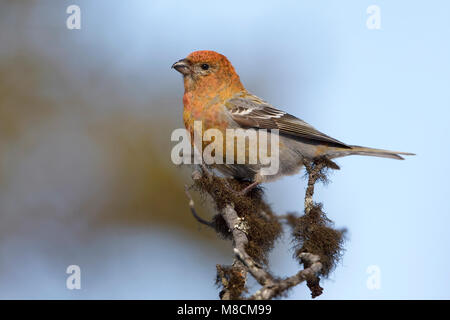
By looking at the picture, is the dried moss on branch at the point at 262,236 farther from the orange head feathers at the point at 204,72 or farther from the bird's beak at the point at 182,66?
the bird's beak at the point at 182,66

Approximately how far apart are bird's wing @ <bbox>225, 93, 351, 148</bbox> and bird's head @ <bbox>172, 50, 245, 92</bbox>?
360 millimetres

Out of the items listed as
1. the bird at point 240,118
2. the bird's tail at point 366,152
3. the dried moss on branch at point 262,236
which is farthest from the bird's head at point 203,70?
the bird's tail at point 366,152

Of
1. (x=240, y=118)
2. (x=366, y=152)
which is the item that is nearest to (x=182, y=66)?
(x=240, y=118)

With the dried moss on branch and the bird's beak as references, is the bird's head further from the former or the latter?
the dried moss on branch

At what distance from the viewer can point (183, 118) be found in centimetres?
688

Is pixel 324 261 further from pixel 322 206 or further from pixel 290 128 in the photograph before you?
pixel 290 128

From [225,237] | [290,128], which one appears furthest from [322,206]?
[290,128]

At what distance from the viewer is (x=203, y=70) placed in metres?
6.95

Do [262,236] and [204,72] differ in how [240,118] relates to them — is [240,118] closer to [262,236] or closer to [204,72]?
[204,72]

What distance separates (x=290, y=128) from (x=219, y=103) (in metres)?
1.09

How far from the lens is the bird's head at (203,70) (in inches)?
270

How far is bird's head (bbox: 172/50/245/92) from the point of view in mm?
6867

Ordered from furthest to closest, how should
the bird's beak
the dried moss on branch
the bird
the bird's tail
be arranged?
the bird's beak, the bird, the bird's tail, the dried moss on branch

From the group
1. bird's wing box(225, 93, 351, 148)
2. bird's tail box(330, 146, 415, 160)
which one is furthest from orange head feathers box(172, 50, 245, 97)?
bird's tail box(330, 146, 415, 160)
